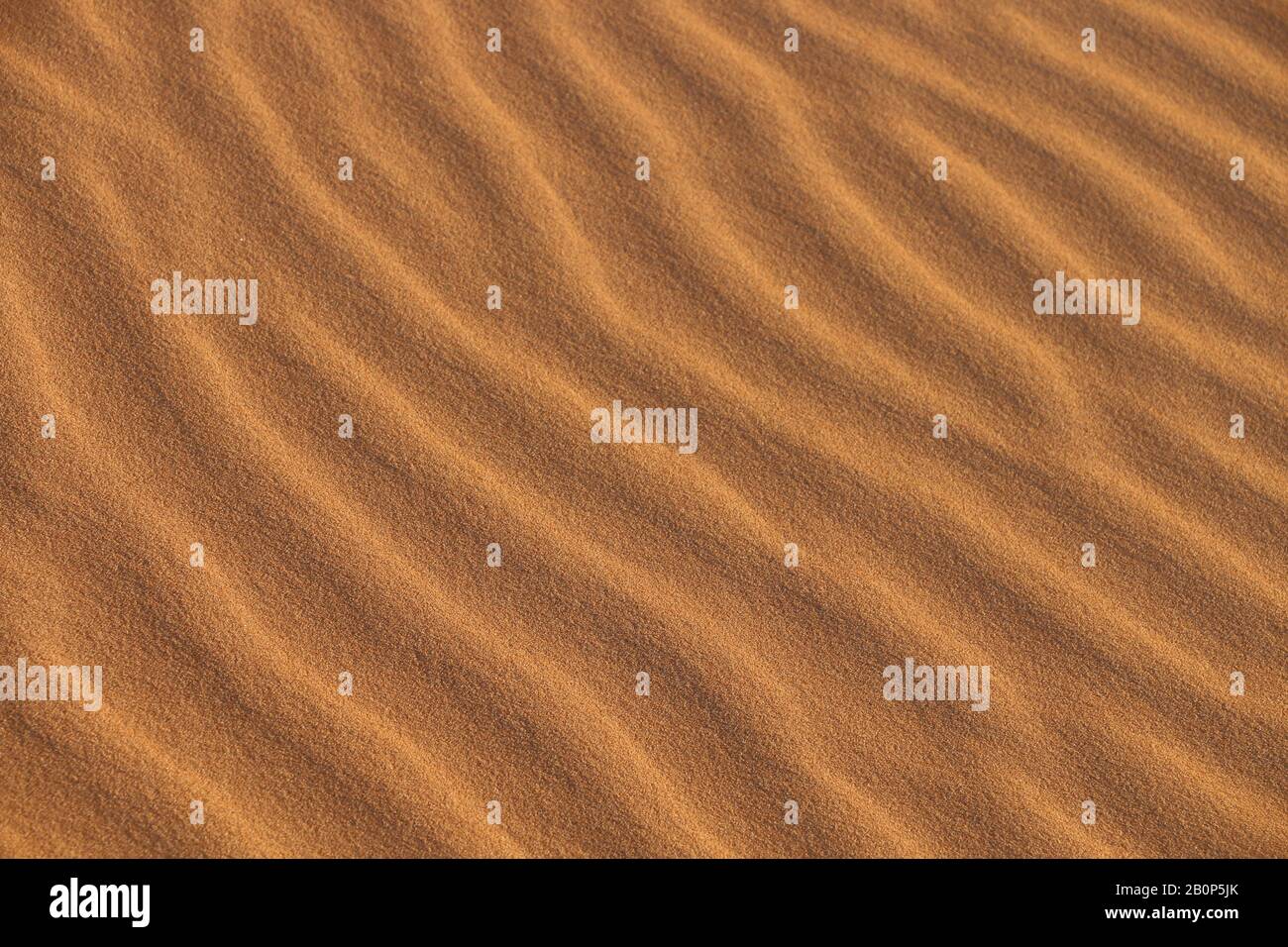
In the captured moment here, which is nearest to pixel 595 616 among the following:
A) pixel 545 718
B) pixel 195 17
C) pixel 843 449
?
pixel 545 718

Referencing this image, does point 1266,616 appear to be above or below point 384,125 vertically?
below

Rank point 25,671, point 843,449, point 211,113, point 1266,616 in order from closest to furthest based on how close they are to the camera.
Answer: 1. point 25,671
2. point 1266,616
3. point 843,449
4. point 211,113

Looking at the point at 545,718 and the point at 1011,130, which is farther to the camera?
the point at 1011,130

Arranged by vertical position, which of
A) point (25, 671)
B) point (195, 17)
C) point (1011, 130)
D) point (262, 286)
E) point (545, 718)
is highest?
point (195, 17)

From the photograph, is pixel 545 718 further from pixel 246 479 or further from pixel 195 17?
pixel 195 17

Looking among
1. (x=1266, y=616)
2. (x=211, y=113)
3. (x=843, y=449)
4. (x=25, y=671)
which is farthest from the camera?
(x=211, y=113)

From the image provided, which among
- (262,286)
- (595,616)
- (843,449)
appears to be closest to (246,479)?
(262,286)

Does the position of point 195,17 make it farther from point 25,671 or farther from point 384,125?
point 25,671
